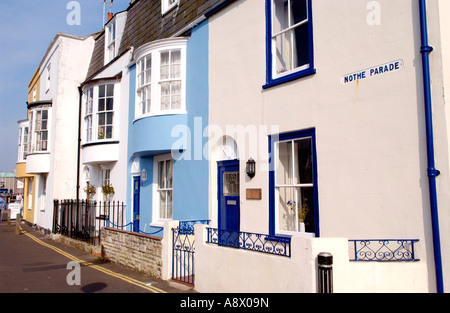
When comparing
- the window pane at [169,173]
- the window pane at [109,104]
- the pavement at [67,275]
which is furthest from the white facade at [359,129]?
the window pane at [109,104]

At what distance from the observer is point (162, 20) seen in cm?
1280

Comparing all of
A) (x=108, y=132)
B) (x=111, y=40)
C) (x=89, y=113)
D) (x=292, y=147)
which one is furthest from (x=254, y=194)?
(x=111, y=40)

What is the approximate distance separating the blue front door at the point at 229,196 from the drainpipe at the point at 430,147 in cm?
434

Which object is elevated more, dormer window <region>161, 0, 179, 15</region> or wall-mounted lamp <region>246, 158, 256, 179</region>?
dormer window <region>161, 0, 179, 15</region>

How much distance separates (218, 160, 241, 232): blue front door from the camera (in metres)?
8.87

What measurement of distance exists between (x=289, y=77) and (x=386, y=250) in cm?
382

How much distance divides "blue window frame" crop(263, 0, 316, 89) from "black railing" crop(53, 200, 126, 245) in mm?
7610

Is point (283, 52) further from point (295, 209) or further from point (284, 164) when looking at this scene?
point (295, 209)

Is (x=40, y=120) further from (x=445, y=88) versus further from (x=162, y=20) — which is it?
(x=445, y=88)

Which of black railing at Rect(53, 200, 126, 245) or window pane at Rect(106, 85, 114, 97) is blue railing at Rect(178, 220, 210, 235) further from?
window pane at Rect(106, 85, 114, 97)

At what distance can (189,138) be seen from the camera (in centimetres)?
1045

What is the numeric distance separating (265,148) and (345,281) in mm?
3579

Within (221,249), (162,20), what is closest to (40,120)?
(162,20)

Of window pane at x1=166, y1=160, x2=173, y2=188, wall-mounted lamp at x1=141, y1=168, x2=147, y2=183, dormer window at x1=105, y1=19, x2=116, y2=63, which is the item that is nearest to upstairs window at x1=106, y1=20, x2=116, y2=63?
dormer window at x1=105, y1=19, x2=116, y2=63
